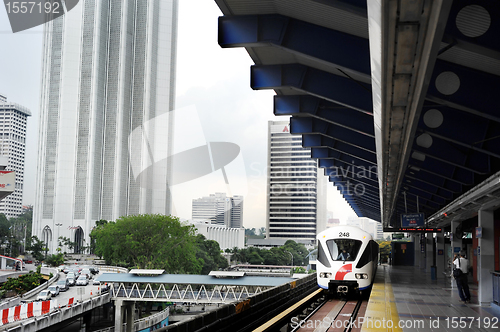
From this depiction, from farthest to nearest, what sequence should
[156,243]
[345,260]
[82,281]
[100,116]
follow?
[100,116] < [156,243] < [82,281] < [345,260]

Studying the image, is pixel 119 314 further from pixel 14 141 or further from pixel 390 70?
A: pixel 14 141

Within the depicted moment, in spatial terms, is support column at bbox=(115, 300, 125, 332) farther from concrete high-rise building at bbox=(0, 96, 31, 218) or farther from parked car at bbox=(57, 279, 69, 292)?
concrete high-rise building at bbox=(0, 96, 31, 218)

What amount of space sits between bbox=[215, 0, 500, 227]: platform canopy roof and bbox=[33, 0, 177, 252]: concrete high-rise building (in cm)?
10035

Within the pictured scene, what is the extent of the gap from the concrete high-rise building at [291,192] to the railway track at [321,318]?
14368cm

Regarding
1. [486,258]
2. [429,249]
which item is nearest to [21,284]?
[429,249]

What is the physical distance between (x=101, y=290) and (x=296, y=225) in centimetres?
11863

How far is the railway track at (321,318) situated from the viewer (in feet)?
32.3

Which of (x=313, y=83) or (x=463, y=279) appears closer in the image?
(x=313, y=83)

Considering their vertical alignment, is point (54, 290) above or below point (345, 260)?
below

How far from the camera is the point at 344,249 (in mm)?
15047

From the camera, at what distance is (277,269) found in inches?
4176

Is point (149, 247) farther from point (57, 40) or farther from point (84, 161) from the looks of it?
point (57, 40)

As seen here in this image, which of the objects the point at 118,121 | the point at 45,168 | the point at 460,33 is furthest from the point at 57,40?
the point at 460,33

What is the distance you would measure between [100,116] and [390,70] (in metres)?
110
